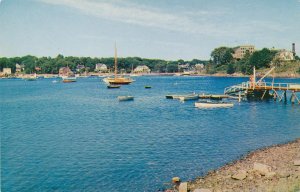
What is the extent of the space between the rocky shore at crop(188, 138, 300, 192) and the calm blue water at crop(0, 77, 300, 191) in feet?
7.32

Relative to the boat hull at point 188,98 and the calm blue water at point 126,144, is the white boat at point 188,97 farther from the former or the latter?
the calm blue water at point 126,144

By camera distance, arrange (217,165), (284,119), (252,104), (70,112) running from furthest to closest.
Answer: (252,104) → (70,112) → (284,119) → (217,165)

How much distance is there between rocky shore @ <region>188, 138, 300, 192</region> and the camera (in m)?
21.8

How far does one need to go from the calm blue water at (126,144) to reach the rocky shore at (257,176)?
2.23 metres

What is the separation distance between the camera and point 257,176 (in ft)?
81.8

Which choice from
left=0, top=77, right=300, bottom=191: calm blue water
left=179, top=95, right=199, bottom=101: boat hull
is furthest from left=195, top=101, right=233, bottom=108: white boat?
left=179, top=95, right=199, bottom=101: boat hull

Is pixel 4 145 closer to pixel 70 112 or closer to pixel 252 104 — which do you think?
pixel 70 112

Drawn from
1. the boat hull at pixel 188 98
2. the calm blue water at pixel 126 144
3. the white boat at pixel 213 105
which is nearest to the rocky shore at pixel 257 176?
the calm blue water at pixel 126 144

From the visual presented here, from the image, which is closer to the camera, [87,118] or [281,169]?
[281,169]

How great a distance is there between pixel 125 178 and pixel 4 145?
19.2 meters

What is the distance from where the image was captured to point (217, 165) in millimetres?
31141

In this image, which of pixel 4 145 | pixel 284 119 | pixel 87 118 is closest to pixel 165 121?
pixel 87 118

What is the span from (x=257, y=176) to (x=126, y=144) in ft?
59.4

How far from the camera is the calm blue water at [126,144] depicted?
28594 millimetres
